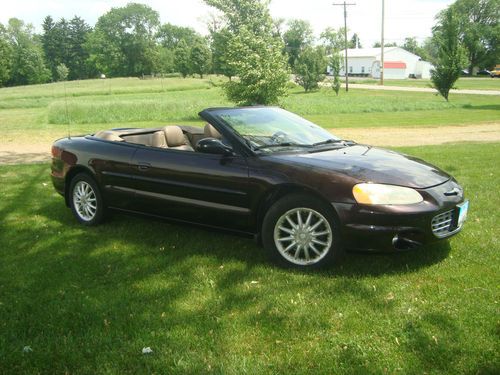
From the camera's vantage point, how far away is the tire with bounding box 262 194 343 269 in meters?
4.04

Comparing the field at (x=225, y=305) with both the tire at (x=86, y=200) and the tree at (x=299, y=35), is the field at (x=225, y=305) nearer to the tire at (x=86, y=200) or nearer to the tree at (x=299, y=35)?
the tire at (x=86, y=200)

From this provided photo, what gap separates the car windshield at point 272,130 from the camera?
15.3 feet

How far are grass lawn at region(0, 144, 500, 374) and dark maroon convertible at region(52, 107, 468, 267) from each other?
33cm

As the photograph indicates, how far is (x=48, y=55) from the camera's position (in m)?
103

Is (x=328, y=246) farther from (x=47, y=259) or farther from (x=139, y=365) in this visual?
(x=47, y=259)

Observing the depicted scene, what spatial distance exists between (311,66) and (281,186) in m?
52.1

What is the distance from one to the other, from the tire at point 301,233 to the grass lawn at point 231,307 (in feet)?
0.50

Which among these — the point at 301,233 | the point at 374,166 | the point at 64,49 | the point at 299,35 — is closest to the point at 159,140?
the point at 301,233

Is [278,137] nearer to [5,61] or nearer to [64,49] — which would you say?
[5,61]

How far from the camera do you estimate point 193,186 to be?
4688 mm

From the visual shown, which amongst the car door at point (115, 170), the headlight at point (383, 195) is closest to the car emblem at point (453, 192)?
the headlight at point (383, 195)

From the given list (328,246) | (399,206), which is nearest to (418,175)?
(399,206)

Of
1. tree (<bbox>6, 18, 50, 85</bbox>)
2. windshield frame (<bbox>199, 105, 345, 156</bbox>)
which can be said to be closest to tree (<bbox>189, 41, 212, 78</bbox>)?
tree (<bbox>6, 18, 50, 85</bbox>)

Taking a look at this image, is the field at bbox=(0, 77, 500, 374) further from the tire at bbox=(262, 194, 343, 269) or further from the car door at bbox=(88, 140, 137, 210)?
the car door at bbox=(88, 140, 137, 210)
